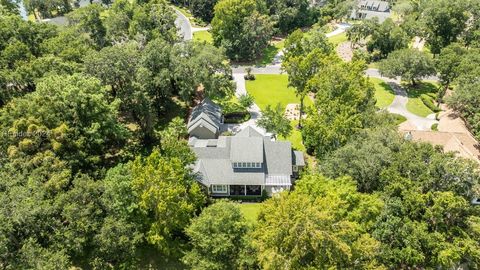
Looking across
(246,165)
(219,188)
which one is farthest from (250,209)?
(246,165)

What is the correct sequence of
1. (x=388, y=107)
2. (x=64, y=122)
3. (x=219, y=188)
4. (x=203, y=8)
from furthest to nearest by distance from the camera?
(x=203, y=8), (x=388, y=107), (x=219, y=188), (x=64, y=122)

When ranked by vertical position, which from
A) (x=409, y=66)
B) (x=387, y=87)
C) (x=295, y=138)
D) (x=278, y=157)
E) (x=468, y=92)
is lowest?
(x=295, y=138)

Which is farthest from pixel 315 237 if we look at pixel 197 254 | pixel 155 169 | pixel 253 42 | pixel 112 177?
pixel 253 42

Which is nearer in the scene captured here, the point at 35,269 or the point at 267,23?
the point at 35,269

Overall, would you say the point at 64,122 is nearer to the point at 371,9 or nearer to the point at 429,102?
the point at 429,102

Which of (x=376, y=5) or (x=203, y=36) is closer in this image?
(x=203, y=36)

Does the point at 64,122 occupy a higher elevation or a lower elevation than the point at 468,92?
higher

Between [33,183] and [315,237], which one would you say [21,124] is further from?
[315,237]

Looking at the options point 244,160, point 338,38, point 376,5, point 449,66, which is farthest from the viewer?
point 376,5
